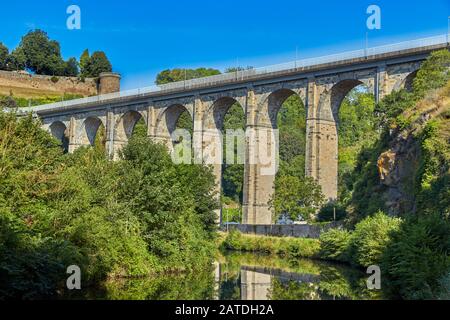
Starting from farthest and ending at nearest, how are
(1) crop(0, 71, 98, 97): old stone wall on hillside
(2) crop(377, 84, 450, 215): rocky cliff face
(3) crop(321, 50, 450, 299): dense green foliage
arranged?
(1) crop(0, 71, 98, 97): old stone wall on hillside → (2) crop(377, 84, 450, 215): rocky cliff face → (3) crop(321, 50, 450, 299): dense green foliage

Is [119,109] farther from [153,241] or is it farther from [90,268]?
[90,268]

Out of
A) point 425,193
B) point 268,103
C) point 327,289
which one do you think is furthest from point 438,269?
point 268,103

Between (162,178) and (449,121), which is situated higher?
(449,121)

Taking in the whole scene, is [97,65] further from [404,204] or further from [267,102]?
[404,204]

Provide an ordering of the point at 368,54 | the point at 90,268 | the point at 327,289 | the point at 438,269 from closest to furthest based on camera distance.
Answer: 1. the point at 438,269
2. the point at 90,268
3. the point at 327,289
4. the point at 368,54

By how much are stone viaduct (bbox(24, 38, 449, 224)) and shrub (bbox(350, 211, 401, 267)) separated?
13299 mm

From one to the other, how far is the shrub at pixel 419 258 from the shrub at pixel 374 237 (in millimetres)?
2474

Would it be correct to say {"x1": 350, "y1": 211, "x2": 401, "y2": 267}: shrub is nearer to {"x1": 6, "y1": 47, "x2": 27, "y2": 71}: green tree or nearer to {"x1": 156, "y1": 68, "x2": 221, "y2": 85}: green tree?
{"x1": 156, "y1": 68, "x2": 221, "y2": 85}: green tree

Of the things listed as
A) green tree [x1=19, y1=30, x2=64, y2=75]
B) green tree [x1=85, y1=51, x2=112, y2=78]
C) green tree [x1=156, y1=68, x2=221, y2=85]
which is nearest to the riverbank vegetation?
green tree [x1=156, y1=68, x2=221, y2=85]

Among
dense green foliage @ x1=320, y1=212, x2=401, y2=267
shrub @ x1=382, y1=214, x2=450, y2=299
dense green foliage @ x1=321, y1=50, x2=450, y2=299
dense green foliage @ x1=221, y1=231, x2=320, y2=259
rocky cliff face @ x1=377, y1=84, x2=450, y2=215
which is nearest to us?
shrub @ x1=382, y1=214, x2=450, y2=299

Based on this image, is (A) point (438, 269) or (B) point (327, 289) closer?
(A) point (438, 269)

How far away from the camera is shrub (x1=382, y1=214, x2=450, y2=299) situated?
21.3 metres
